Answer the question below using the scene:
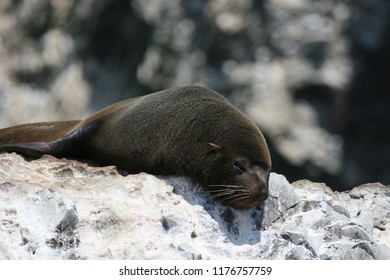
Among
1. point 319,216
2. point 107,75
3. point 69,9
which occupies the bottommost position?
point 319,216

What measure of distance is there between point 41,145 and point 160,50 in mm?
7308

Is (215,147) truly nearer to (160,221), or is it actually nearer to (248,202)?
(248,202)

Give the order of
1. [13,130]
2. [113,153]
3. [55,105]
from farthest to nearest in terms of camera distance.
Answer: [55,105], [13,130], [113,153]

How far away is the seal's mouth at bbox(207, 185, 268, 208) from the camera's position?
620cm

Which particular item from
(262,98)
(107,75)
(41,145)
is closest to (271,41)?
(262,98)

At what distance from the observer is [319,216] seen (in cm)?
629

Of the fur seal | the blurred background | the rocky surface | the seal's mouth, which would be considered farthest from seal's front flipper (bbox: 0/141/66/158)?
the blurred background

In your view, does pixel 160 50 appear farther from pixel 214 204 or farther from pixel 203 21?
pixel 214 204

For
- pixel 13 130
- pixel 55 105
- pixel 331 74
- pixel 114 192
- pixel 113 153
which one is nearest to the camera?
pixel 114 192

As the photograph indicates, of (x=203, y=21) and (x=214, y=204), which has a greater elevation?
(x=203, y=21)

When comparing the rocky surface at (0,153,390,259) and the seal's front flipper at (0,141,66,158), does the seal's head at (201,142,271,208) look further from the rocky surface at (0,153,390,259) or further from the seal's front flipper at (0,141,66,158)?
the seal's front flipper at (0,141,66,158)

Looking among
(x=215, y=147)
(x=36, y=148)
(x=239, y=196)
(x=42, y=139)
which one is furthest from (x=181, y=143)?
(x=42, y=139)

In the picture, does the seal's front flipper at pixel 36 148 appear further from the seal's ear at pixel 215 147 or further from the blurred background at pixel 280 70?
the blurred background at pixel 280 70

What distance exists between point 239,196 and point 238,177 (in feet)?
0.68
